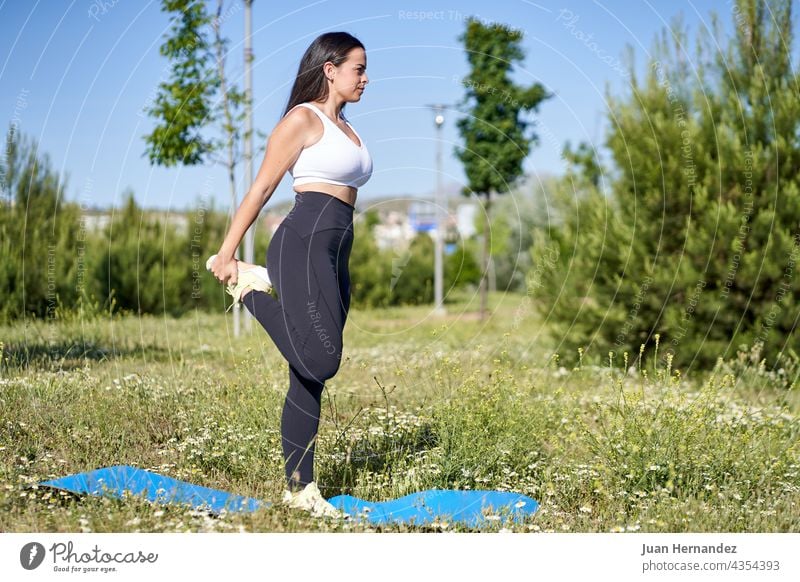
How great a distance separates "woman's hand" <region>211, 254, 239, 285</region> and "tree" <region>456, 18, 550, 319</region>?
597cm

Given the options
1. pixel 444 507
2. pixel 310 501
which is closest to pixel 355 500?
pixel 310 501

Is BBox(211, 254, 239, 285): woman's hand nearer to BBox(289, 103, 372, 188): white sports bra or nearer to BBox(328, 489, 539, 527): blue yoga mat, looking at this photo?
BBox(289, 103, 372, 188): white sports bra

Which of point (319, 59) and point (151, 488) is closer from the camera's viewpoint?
point (319, 59)

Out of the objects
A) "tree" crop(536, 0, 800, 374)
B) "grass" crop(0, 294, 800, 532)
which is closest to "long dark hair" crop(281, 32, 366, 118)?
"grass" crop(0, 294, 800, 532)

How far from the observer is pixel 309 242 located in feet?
11.3

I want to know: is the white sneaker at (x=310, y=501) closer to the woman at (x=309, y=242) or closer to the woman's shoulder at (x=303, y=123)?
the woman at (x=309, y=242)

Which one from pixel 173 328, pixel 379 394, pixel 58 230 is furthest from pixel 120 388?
pixel 173 328

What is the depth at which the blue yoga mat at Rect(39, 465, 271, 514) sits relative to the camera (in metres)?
3.54

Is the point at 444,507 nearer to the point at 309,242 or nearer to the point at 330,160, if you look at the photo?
the point at 309,242

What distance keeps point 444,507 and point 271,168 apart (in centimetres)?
163

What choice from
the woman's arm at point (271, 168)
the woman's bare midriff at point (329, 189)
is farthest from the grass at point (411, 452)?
the woman's bare midriff at point (329, 189)

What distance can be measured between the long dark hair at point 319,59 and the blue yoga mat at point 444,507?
5.84 feet

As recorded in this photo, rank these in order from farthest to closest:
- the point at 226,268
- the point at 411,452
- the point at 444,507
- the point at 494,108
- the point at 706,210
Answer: the point at 494,108 → the point at 706,210 → the point at 411,452 → the point at 444,507 → the point at 226,268

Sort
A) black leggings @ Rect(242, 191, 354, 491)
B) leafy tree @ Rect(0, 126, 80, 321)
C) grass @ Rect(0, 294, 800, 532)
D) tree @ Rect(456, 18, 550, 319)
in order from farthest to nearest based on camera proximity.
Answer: tree @ Rect(456, 18, 550, 319), leafy tree @ Rect(0, 126, 80, 321), grass @ Rect(0, 294, 800, 532), black leggings @ Rect(242, 191, 354, 491)
